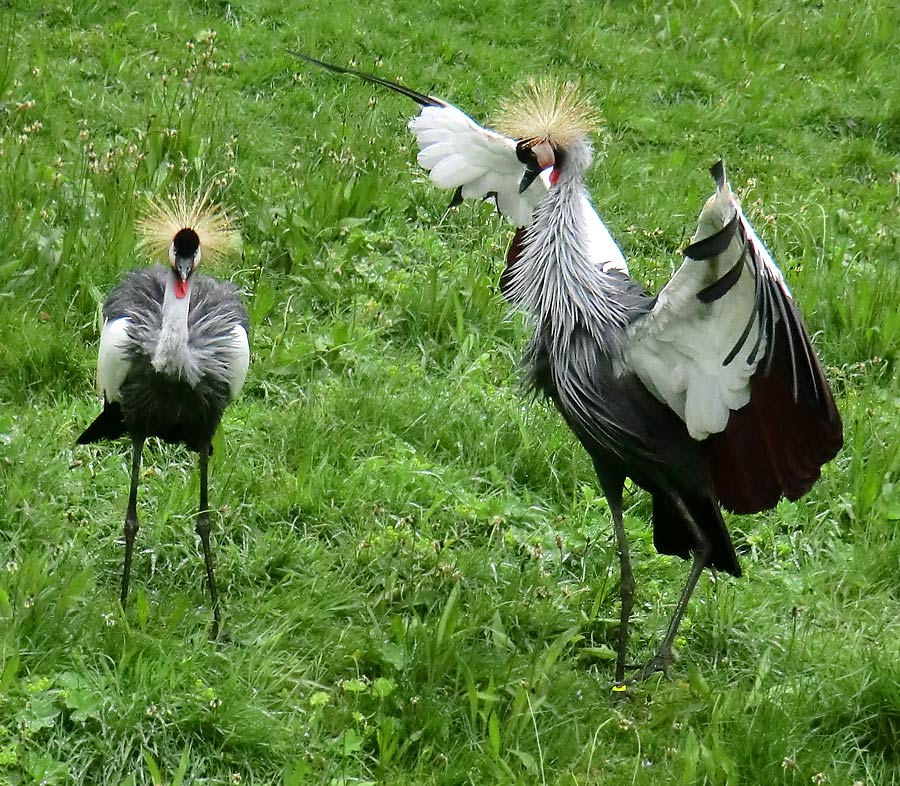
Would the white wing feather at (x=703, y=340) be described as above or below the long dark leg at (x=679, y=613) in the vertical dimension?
above

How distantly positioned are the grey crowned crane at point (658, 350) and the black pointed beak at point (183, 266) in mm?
954

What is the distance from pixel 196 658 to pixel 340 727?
45 centimetres

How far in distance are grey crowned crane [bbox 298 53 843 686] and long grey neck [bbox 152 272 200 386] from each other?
102 cm

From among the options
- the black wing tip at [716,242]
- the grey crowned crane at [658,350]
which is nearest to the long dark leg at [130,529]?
the grey crowned crane at [658,350]

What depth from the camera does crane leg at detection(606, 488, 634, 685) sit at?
3840mm

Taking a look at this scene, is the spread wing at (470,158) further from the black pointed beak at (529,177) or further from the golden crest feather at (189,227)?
the golden crest feather at (189,227)

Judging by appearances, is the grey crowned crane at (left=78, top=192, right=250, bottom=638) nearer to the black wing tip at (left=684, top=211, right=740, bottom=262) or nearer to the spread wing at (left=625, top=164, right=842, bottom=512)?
the spread wing at (left=625, top=164, right=842, bottom=512)

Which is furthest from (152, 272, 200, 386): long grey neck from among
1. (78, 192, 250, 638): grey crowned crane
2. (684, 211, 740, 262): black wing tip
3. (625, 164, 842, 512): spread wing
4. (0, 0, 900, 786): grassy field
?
(684, 211, 740, 262): black wing tip

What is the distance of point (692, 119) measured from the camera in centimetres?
708

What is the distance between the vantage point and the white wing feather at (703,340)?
10.1 ft

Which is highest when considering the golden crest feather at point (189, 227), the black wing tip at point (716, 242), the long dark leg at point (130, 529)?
the black wing tip at point (716, 242)

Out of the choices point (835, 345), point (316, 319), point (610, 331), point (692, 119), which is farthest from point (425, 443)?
point (692, 119)

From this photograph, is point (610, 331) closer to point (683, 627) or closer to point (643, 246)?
point (683, 627)

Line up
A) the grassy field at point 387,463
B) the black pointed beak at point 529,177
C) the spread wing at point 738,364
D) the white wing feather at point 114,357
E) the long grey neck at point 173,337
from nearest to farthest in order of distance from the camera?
1. the spread wing at point 738,364
2. the grassy field at point 387,463
3. the long grey neck at point 173,337
4. the white wing feather at point 114,357
5. the black pointed beak at point 529,177
